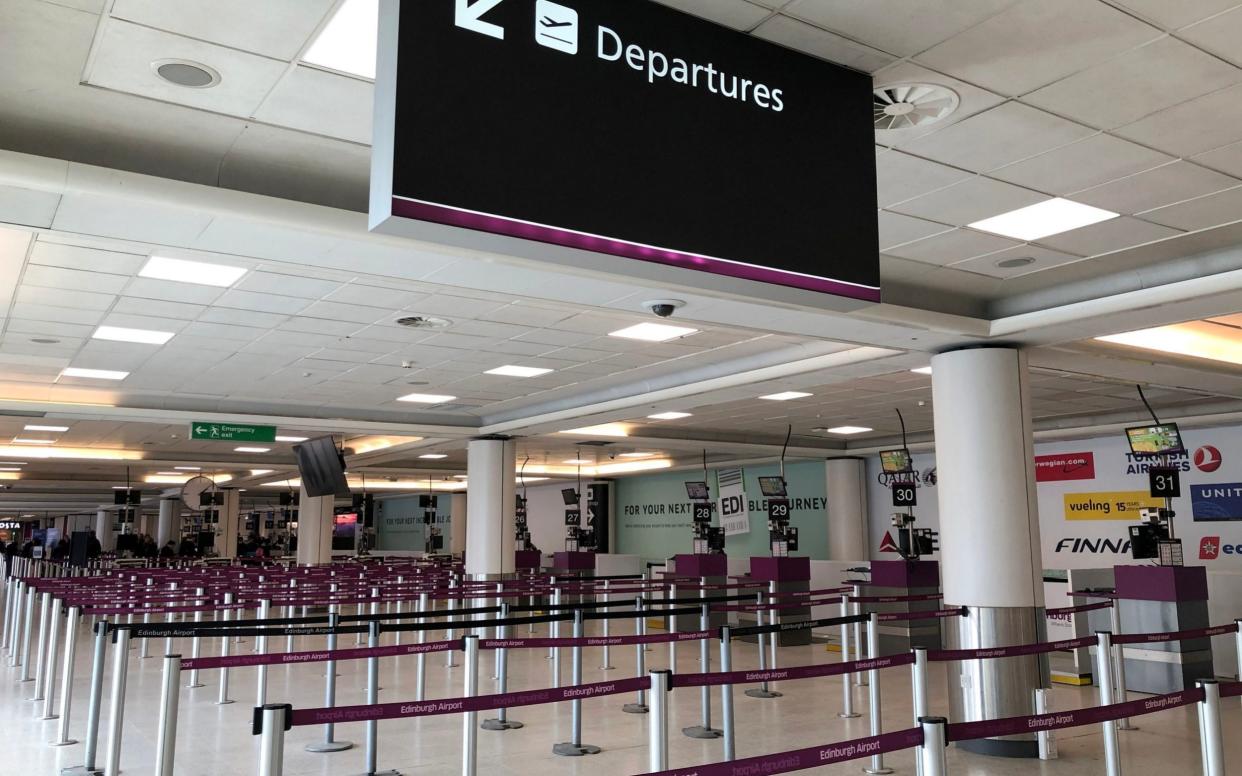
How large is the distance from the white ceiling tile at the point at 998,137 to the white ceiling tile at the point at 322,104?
2.69 meters

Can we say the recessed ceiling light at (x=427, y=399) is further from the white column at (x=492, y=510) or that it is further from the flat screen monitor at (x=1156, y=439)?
the flat screen monitor at (x=1156, y=439)

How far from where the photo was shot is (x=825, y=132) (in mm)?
3533

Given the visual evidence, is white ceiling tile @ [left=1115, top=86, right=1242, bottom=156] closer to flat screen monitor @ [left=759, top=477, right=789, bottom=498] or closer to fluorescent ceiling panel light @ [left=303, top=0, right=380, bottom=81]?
fluorescent ceiling panel light @ [left=303, top=0, right=380, bottom=81]

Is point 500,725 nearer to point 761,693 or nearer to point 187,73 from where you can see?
point 761,693

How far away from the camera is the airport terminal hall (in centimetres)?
311

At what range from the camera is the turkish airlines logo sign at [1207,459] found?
47.6ft

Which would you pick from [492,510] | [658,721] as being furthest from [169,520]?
[658,721]

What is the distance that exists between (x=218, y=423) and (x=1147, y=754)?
38.7ft

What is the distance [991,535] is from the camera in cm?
765

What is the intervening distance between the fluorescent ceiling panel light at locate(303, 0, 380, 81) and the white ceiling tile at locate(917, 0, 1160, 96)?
2235mm

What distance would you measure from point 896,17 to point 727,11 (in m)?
0.66

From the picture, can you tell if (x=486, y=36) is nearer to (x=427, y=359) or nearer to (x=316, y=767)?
(x=316, y=767)

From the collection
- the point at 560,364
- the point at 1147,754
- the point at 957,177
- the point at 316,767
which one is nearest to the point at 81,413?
the point at 560,364

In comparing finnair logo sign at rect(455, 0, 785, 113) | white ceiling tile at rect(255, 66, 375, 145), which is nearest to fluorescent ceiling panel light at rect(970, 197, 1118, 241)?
finnair logo sign at rect(455, 0, 785, 113)
